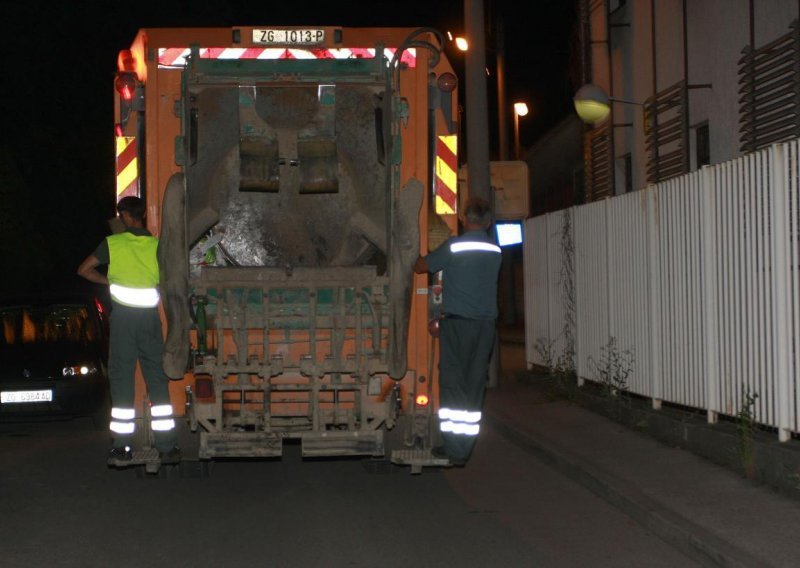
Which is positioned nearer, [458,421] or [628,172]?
[458,421]

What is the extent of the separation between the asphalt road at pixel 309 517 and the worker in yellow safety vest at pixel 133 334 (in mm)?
511

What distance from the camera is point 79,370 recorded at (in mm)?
12633

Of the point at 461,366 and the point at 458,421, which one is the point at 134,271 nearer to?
the point at 461,366

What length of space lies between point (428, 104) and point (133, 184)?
2.22 meters

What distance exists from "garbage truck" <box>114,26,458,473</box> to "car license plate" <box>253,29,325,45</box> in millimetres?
12

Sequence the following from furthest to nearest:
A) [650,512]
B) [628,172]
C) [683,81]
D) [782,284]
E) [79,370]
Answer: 1. [628,172]
2. [683,81]
3. [79,370]
4. [782,284]
5. [650,512]

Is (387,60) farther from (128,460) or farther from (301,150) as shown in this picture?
(128,460)

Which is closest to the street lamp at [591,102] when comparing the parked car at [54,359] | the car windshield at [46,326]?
the parked car at [54,359]

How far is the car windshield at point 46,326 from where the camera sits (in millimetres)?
13102

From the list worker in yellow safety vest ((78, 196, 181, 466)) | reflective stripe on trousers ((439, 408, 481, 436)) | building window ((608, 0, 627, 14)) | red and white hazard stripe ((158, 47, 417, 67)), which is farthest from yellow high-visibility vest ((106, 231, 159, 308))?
building window ((608, 0, 627, 14))

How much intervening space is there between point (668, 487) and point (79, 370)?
21.4ft

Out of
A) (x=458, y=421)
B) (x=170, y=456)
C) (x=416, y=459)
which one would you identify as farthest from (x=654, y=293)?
(x=170, y=456)

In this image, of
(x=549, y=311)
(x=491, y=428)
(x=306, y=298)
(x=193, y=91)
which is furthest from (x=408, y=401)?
(x=549, y=311)

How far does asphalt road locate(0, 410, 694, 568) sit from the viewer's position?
7.28 metres
